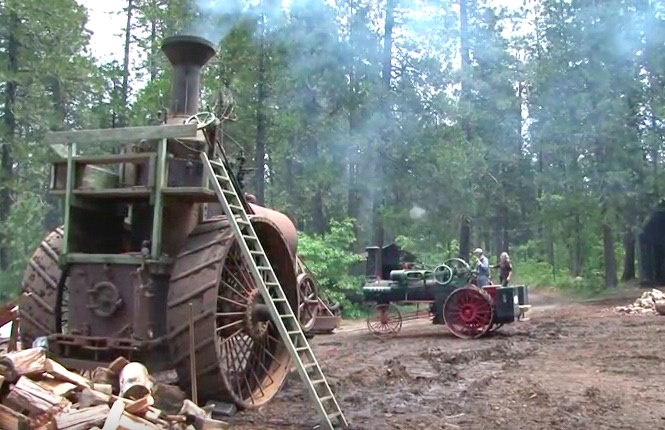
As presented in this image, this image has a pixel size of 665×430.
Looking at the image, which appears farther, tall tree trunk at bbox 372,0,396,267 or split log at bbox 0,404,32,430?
tall tree trunk at bbox 372,0,396,267

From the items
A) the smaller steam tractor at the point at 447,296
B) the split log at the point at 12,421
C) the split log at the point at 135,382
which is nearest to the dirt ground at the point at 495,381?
the smaller steam tractor at the point at 447,296

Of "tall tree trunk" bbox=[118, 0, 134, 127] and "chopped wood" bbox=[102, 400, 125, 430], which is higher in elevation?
"tall tree trunk" bbox=[118, 0, 134, 127]

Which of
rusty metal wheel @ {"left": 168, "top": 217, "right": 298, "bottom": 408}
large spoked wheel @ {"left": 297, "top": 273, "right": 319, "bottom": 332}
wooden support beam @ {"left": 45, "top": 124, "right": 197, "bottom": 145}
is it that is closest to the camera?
rusty metal wheel @ {"left": 168, "top": 217, "right": 298, "bottom": 408}

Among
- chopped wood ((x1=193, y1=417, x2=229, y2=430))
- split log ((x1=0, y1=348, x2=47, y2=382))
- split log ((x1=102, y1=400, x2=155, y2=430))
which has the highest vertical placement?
split log ((x1=0, y1=348, x2=47, y2=382))

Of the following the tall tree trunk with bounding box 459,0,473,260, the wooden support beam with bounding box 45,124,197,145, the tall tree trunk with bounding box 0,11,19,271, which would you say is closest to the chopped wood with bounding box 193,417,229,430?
the wooden support beam with bounding box 45,124,197,145

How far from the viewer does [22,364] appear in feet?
13.2

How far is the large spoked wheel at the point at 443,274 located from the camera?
462 inches

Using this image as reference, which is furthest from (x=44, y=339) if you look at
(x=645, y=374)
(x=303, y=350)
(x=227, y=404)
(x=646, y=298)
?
(x=646, y=298)

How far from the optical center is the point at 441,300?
11773 millimetres

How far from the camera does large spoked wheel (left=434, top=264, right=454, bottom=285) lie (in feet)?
38.5

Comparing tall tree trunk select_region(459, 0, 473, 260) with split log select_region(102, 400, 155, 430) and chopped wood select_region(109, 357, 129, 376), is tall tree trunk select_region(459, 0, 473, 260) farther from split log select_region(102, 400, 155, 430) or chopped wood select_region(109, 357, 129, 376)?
split log select_region(102, 400, 155, 430)

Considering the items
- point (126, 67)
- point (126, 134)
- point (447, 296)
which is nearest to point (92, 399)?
point (126, 134)

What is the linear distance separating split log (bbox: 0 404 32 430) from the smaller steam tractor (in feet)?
27.8

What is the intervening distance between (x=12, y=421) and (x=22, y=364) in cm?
47
